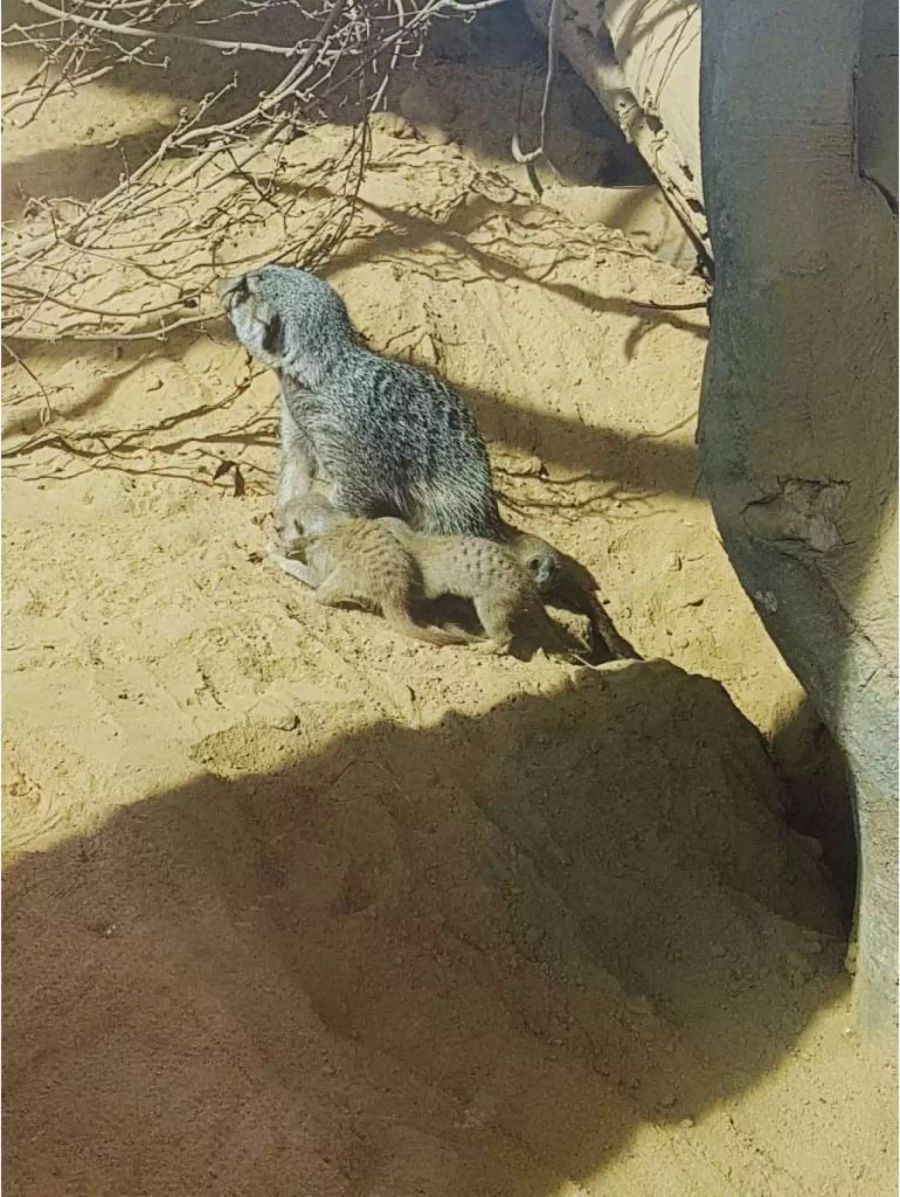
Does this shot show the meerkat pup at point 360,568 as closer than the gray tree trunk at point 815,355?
No

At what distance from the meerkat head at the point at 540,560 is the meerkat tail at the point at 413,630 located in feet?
1.22

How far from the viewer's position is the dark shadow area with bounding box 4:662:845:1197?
1.86 meters

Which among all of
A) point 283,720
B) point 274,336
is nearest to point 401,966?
point 283,720

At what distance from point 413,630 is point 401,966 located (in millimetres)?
1818

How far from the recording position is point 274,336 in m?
4.44

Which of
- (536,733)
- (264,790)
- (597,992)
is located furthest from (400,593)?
(597,992)

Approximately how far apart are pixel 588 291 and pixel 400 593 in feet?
6.31

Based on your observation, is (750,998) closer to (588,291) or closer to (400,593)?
(400,593)

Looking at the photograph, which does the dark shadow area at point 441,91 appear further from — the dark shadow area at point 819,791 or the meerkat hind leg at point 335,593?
the dark shadow area at point 819,791

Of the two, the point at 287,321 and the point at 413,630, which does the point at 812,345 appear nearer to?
the point at 413,630

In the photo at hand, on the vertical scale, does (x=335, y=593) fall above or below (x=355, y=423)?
below

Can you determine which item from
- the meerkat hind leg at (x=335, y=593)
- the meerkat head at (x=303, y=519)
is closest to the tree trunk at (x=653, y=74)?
the meerkat head at (x=303, y=519)

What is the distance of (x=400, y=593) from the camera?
13.4ft

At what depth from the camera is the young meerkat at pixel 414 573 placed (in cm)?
409
